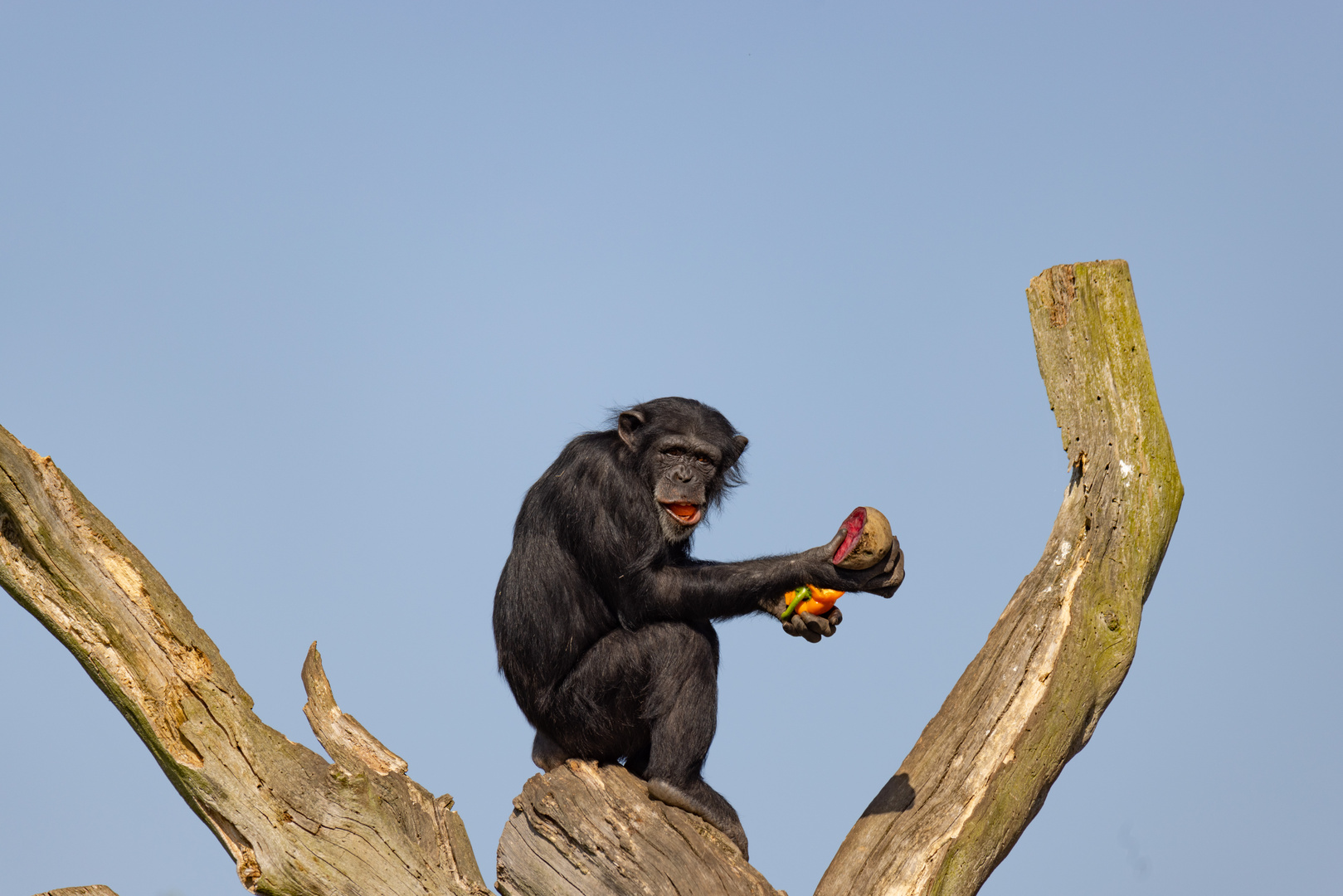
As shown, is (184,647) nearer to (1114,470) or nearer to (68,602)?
(68,602)

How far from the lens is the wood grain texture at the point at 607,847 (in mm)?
5977

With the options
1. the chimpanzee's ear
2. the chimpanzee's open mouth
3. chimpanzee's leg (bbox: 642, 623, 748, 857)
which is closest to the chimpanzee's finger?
chimpanzee's leg (bbox: 642, 623, 748, 857)

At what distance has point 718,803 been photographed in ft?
22.1

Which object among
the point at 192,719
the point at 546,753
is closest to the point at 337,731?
the point at 192,719

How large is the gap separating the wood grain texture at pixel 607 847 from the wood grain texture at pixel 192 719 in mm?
465

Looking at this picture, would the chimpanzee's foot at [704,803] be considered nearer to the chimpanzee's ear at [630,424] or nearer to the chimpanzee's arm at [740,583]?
the chimpanzee's arm at [740,583]

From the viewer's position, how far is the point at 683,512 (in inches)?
283

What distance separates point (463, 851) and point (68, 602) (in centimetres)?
247

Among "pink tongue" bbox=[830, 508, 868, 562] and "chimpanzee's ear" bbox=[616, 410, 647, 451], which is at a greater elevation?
"chimpanzee's ear" bbox=[616, 410, 647, 451]

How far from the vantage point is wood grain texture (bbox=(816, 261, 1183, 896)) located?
6.03 meters

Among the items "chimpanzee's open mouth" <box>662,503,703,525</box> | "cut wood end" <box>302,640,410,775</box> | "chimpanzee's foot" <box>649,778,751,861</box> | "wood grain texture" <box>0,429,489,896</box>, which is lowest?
"wood grain texture" <box>0,429,489,896</box>

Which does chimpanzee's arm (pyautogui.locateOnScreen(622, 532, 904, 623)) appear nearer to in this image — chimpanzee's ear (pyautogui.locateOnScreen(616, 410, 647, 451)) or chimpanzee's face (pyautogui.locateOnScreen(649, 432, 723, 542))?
chimpanzee's face (pyautogui.locateOnScreen(649, 432, 723, 542))

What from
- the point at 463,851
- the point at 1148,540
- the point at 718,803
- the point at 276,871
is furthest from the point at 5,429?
the point at 1148,540

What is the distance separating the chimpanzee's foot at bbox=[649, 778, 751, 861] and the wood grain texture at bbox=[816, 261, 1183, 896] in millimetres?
660
